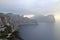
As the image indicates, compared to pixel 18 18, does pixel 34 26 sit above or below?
below

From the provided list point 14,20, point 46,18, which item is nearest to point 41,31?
point 46,18

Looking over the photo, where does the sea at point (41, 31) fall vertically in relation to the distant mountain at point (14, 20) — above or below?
below

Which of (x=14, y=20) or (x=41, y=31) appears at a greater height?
(x=14, y=20)

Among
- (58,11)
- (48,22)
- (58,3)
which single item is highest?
(58,3)

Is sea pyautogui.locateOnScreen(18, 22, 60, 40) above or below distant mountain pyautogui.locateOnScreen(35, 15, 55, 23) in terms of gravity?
below

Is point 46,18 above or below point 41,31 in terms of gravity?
above

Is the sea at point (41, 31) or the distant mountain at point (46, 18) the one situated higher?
the distant mountain at point (46, 18)

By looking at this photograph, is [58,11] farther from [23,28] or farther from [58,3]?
[23,28]

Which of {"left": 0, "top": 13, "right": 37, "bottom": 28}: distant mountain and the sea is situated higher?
{"left": 0, "top": 13, "right": 37, "bottom": 28}: distant mountain

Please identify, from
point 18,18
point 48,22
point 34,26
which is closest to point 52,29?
point 48,22

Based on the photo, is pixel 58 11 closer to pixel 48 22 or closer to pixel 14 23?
pixel 48 22

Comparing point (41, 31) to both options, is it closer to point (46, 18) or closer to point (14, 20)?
point (46, 18)
